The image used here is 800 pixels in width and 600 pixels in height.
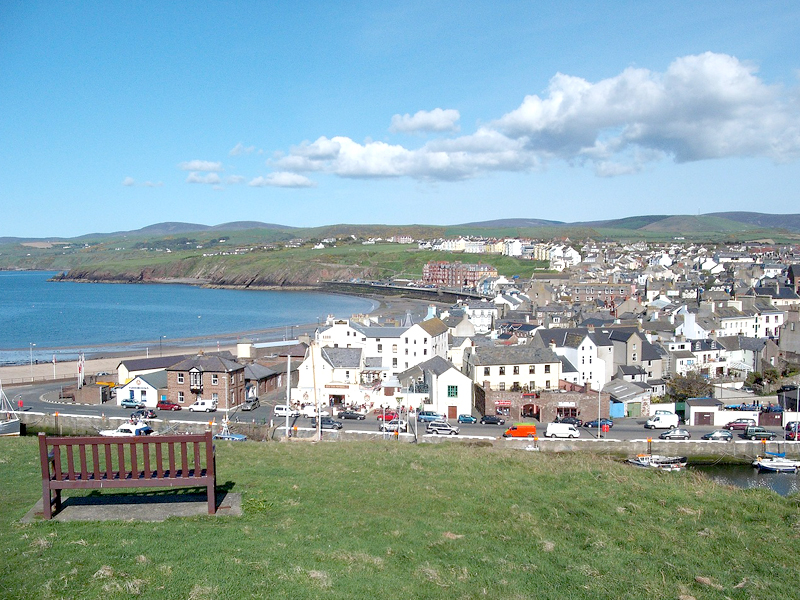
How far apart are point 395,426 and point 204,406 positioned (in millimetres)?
13358

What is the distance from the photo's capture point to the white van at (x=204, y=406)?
40.9m

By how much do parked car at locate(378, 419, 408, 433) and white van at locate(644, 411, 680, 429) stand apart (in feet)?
47.8

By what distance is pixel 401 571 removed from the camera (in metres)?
10.8

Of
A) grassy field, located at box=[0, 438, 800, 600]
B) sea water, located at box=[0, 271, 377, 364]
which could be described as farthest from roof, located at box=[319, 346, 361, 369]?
sea water, located at box=[0, 271, 377, 364]

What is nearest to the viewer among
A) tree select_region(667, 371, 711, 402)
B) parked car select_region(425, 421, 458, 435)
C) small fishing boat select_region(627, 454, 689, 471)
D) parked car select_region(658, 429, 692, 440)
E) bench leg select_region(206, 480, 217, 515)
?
bench leg select_region(206, 480, 217, 515)

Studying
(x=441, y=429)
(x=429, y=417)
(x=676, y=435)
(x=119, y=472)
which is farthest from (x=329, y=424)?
(x=119, y=472)

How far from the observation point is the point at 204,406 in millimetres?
41000

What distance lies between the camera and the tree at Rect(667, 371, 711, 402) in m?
45.1

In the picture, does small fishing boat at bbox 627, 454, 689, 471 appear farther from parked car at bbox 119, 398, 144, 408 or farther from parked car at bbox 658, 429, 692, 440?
parked car at bbox 119, 398, 144, 408

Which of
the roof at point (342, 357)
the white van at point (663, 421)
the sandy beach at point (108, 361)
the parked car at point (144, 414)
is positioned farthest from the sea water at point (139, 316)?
the white van at point (663, 421)

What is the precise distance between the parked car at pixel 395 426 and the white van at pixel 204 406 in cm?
1176

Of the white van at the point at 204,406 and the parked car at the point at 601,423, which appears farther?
the white van at the point at 204,406

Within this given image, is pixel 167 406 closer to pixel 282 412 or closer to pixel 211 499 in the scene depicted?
pixel 282 412

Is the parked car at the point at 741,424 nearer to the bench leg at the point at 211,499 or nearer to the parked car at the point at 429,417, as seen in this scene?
the parked car at the point at 429,417
